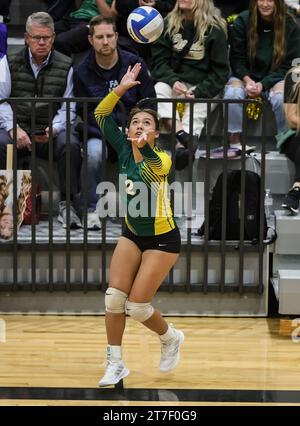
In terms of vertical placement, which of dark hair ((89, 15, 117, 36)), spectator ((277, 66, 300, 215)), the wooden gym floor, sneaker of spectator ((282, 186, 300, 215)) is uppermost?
dark hair ((89, 15, 117, 36))

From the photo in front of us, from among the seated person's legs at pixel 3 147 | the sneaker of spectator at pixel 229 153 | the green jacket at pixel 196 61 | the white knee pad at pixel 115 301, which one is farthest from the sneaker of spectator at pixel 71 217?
the white knee pad at pixel 115 301

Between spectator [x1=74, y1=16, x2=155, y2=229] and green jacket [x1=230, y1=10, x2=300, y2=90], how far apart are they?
35.9 inches

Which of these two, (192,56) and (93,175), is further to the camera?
(192,56)

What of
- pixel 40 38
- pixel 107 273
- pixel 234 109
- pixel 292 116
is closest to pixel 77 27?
pixel 40 38

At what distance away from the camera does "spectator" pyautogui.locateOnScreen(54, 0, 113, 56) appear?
25.1 feet

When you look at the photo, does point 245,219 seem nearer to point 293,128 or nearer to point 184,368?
point 293,128

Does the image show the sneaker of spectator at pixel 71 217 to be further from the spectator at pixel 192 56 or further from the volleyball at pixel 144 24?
the volleyball at pixel 144 24

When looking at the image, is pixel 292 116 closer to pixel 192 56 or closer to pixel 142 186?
pixel 192 56

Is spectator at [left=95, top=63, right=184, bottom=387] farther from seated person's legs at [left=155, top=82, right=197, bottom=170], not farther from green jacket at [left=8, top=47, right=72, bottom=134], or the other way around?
green jacket at [left=8, top=47, right=72, bottom=134]

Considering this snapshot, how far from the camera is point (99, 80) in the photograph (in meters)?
6.87

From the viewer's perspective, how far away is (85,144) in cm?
649

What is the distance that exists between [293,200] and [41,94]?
1829 millimetres

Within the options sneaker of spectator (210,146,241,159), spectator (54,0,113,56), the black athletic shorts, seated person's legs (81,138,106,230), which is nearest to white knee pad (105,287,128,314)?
the black athletic shorts

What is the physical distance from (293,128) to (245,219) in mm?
831
